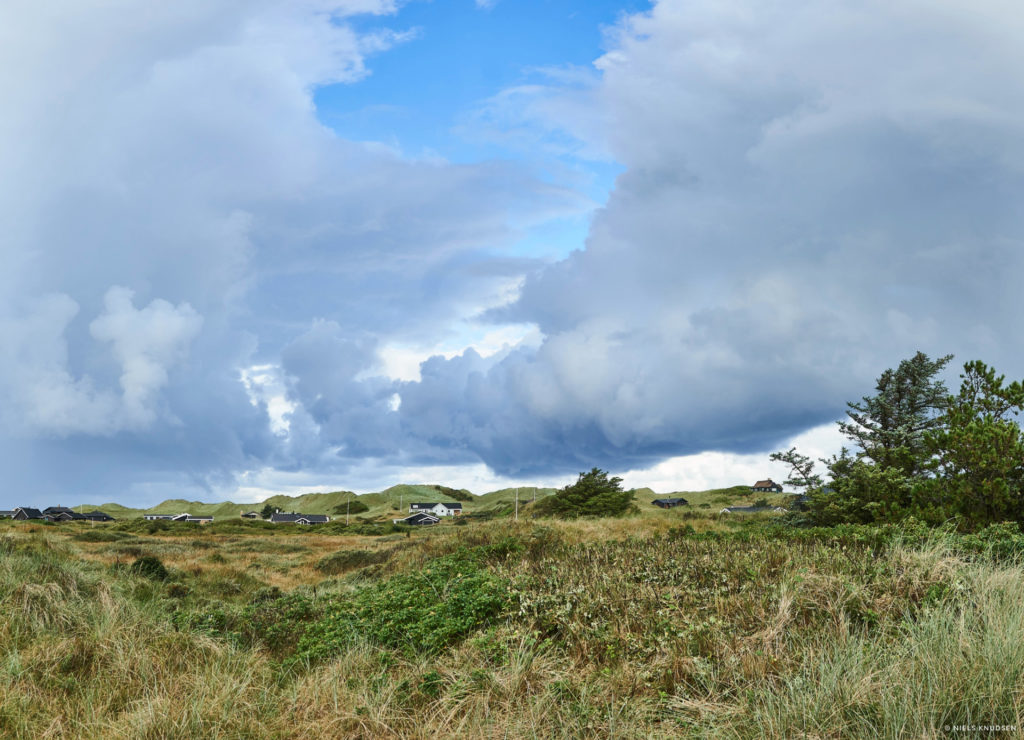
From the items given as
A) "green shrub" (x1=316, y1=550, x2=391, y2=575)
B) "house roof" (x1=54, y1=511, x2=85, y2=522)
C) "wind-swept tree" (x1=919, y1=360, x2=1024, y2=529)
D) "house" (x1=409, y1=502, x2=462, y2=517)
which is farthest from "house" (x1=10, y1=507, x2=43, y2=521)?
"wind-swept tree" (x1=919, y1=360, x2=1024, y2=529)

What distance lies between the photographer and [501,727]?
5523mm

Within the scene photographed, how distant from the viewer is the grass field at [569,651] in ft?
17.6

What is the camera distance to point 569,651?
296 inches

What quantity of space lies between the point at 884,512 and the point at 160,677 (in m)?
18.0

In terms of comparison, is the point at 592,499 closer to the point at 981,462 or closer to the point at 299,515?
the point at 981,462

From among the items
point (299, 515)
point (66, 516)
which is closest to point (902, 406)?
point (299, 515)

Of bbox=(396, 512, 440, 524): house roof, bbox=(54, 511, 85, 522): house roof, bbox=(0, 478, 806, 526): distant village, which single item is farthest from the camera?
bbox=(54, 511, 85, 522): house roof

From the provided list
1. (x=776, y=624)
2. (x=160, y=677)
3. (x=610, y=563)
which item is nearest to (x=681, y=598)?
(x=776, y=624)

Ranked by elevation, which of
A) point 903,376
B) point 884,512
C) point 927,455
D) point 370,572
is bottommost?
point 370,572

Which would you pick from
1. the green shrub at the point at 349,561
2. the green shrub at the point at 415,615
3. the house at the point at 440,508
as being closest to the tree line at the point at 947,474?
the green shrub at the point at 415,615

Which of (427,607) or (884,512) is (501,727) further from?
(884,512)

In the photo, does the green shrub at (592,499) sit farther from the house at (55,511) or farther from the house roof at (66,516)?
the house at (55,511)

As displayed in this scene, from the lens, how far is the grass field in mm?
5371

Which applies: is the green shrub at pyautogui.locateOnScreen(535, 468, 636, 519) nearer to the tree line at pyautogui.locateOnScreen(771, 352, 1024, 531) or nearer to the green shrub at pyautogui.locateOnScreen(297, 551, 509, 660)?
the tree line at pyautogui.locateOnScreen(771, 352, 1024, 531)
